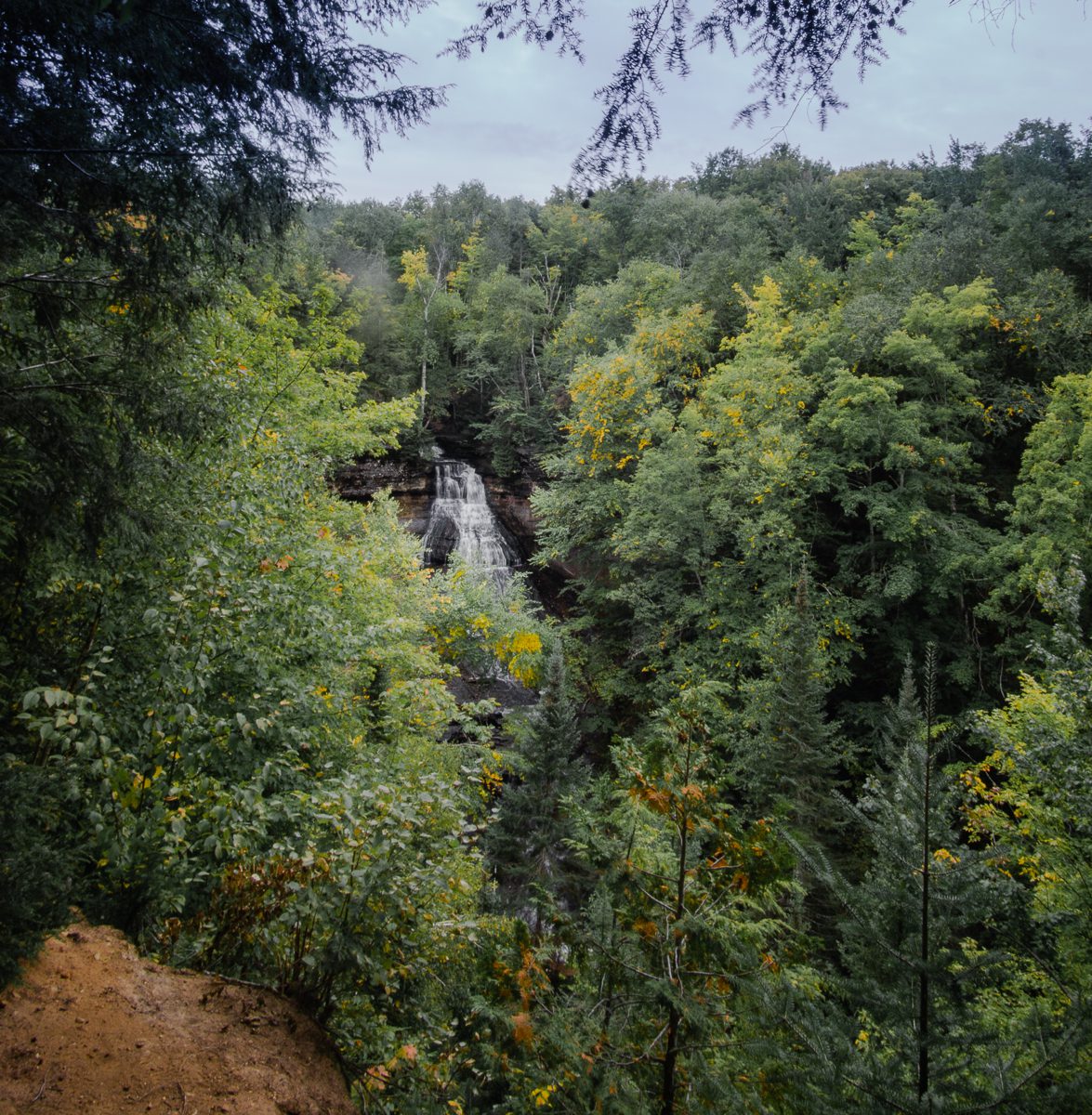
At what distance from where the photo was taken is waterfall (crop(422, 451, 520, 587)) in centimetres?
2344

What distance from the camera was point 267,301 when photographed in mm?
11758

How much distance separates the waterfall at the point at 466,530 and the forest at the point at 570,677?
17.0ft

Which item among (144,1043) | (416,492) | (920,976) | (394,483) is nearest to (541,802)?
(144,1043)

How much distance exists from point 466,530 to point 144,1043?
2176 centimetres

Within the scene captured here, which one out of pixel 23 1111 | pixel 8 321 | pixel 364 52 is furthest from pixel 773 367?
pixel 23 1111

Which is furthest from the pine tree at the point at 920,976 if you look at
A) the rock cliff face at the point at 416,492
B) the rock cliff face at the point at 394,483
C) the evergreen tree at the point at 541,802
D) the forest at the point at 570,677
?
the rock cliff face at the point at 394,483

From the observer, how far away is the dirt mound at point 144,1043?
253cm

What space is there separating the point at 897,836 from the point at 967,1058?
0.91m

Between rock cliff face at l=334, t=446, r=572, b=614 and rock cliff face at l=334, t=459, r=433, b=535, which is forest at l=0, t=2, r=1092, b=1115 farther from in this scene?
rock cliff face at l=334, t=459, r=433, b=535

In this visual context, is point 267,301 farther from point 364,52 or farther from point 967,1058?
point 967,1058

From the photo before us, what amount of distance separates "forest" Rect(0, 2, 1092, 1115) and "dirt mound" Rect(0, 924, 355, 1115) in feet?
0.66

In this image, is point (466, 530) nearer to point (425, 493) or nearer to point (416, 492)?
point (425, 493)

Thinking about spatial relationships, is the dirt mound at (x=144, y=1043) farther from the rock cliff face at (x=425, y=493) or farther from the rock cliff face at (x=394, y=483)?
the rock cliff face at (x=394, y=483)

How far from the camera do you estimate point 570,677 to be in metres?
17.8
